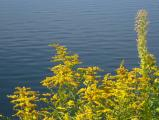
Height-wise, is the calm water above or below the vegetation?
above

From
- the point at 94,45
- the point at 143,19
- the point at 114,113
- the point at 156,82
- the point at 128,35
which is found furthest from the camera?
the point at 128,35

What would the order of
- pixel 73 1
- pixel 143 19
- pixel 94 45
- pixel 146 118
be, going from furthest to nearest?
pixel 73 1
pixel 94 45
pixel 146 118
pixel 143 19

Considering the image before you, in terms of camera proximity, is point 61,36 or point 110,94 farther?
point 61,36

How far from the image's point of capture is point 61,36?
6166cm

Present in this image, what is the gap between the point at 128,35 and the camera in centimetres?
6122

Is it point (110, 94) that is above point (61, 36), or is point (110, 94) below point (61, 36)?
below

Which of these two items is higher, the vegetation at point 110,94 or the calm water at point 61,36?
the calm water at point 61,36

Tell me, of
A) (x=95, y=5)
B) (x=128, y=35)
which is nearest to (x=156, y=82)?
(x=128, y=35)

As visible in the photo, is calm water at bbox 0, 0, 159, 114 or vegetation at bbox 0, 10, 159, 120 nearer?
vegetation at bbox 0, 10, 159, 120

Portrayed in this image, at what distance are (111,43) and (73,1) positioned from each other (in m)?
60.3

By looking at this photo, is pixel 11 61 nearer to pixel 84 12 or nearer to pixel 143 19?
pixel 143 19

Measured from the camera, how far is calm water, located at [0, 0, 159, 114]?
41319 mm

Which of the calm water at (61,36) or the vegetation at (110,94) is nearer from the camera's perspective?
the vegetation at (110,94)

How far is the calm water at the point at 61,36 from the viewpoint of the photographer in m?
41.3
